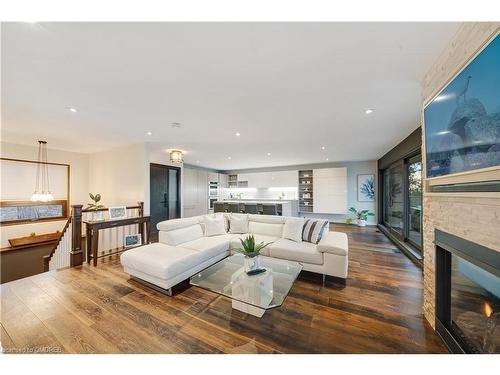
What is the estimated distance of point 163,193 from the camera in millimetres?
5520

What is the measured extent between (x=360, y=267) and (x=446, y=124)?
263cm

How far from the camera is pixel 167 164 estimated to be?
5.46m

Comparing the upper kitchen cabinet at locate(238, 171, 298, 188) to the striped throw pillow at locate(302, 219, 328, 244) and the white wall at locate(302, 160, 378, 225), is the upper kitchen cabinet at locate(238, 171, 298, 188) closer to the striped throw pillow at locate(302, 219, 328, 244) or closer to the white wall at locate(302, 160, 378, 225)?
the white wall at locate(302, 160, 378, 225)

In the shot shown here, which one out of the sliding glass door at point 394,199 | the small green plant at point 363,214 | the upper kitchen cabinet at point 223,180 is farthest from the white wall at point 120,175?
the small green plant at point 363,214

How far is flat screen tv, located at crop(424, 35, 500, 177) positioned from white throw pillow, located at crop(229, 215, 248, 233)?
10.0ft

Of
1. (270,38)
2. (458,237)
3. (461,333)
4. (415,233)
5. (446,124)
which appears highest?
(270,38)

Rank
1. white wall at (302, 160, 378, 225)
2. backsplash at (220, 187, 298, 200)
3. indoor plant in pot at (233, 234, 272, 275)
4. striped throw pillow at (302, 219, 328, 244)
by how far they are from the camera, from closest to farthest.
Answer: indoor plant in pot at (233, 234, 272, 275) → striped throw pillow at (302, 219, 328, 244) → white wall at (302, 160, 378, 225) → backsplash at (220, 187, 298, 200)

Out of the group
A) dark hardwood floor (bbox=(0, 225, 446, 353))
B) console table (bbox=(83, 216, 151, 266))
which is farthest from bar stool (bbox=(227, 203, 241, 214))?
dark hardwood floor (bbox=(0, 225, 446, 353))

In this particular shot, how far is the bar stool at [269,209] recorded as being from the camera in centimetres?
608

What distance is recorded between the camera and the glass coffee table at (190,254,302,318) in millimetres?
1719
